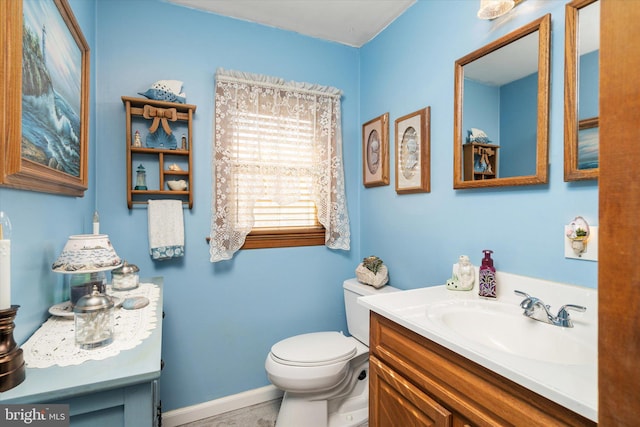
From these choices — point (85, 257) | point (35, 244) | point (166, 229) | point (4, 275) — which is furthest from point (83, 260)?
point (166, 229)

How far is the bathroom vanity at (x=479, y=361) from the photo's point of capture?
0.65m

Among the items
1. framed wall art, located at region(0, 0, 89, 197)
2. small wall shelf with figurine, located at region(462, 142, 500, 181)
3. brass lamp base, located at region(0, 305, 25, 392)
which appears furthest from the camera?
small wall shelf with figurine, located at region(462, 142, 500, 181)

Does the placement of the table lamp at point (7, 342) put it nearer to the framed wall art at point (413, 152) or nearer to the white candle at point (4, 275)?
the white candle at point (4, 275)

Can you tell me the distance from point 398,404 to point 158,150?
167 cm

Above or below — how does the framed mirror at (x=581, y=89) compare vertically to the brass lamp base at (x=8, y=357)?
above

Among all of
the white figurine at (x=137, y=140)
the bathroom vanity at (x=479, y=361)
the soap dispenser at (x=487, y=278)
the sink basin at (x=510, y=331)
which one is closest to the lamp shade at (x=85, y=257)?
the white figurine at (x=137, y=140)

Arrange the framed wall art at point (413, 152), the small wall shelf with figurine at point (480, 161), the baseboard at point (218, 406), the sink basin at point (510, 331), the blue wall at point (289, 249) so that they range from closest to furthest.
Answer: the sink basin at point (510, 331)
the blue wall at point (289, 249)
the small wall shelf with figurine at point (480, 161)
the framed wall art at point (413, 152)
the baseboard at point (218, 406)

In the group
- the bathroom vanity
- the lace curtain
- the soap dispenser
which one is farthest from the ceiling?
the bathroom vanity

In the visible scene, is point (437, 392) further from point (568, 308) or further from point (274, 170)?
point (274, 170)

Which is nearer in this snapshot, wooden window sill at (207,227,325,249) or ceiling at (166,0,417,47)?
ceiling at (166,0,417,47)

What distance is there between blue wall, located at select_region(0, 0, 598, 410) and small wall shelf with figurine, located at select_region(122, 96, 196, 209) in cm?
7

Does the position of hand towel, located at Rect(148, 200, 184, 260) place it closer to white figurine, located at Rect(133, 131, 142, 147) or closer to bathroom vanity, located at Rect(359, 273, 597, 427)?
white figurine, located at Rect(133, 131, 142, 147)

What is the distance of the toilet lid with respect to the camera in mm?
1531

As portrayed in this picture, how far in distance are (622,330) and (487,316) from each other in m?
0.79
